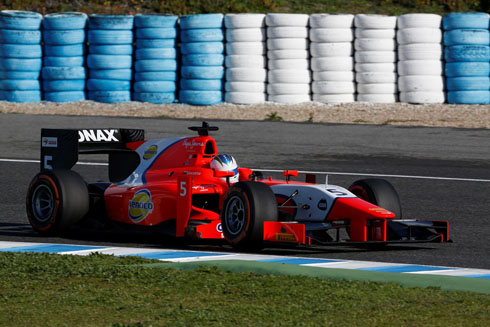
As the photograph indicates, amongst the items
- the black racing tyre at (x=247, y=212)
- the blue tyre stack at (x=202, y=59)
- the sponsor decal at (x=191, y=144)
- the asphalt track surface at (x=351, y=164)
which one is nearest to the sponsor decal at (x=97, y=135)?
the asphalt track surface at (x=351, y=164)

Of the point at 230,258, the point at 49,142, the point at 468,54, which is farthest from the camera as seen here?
the point at 468,54

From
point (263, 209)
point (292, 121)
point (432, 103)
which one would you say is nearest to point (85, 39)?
point (292, 121)

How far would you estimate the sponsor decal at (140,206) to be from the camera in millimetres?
8891

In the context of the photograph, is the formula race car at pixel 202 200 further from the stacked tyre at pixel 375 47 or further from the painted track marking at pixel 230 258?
the stacked tyre at pixel 375 47

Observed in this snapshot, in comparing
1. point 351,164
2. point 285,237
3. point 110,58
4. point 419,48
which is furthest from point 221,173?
point 110,58

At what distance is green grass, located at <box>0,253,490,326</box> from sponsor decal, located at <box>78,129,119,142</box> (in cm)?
294

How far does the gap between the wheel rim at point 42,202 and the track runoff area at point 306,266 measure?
0.65 metres

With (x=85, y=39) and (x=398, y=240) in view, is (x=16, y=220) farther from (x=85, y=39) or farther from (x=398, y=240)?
(x=85, y=39)

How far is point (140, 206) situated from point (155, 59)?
39.8ft

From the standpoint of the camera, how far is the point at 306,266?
24.0 feet

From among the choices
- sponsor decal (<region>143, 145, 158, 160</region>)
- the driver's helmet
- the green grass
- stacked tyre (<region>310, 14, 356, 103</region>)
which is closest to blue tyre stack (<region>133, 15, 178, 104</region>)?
stacked tyre (<region>310, 14, 356, 103</region>)

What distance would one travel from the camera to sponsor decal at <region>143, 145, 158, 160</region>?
31.1ft

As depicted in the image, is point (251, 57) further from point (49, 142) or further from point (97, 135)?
point (49, 142)

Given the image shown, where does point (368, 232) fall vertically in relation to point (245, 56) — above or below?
below
